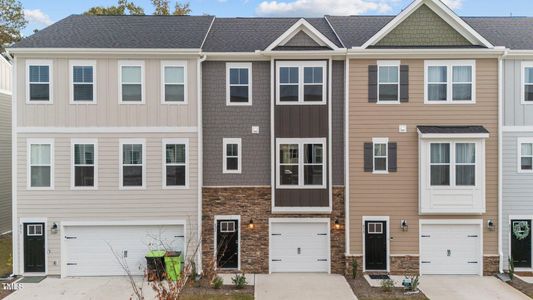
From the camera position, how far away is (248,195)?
14078 mm

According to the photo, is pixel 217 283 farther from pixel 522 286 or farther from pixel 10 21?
pixel 10 21

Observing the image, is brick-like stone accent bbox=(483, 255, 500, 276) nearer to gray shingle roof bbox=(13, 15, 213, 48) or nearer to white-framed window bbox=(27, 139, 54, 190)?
gray shingle roof bbox=(13, 15, 213, 48)

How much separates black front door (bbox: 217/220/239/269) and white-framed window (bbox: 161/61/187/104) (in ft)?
15.3

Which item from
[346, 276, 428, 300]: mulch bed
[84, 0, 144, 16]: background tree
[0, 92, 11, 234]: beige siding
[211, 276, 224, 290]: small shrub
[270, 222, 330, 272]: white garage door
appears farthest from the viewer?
[84, 0, 144, 16]: background tree

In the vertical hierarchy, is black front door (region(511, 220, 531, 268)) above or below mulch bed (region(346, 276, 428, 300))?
above

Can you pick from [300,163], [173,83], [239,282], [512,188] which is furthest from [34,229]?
[512,188]

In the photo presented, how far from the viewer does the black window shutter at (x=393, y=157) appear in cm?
1384

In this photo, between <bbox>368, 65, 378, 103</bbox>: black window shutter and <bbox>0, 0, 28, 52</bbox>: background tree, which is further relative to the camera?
<bbox>0, 0, 28, 52</bbox>: background tree

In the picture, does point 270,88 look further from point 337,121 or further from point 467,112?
point 467,112

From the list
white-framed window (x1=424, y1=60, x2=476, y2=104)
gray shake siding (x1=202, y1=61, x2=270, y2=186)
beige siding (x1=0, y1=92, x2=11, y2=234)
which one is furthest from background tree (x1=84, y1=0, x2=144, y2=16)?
white-framed window (x1=424, y1=60, x2=476, y2=104)

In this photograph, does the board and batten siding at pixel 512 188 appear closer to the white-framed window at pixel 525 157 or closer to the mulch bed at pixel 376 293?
the white-framed window at pixel 525 157

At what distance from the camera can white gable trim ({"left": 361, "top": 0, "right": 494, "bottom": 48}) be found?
13.6 meters

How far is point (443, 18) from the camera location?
1390 cm

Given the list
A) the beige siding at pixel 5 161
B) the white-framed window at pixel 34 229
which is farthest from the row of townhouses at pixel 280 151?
the beige siding at pixel 5 161
